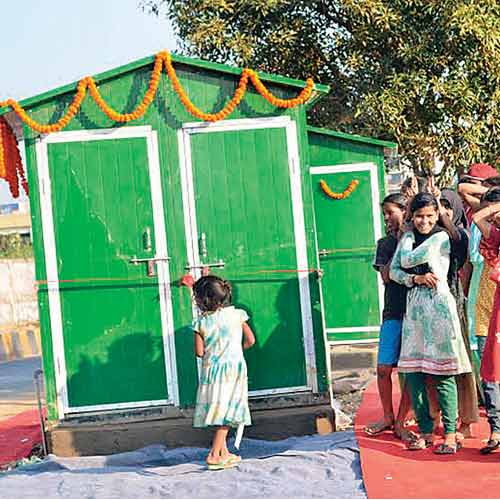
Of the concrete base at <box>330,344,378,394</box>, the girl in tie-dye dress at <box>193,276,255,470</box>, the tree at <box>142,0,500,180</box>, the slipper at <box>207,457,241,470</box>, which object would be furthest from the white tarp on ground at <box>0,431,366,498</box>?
the tree at <box>142,0,500,180</box>

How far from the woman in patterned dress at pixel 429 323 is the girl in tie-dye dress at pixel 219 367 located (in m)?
1.12

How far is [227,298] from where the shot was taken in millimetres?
6645

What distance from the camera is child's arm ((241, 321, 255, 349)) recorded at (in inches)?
263

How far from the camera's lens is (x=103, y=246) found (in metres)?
7.28

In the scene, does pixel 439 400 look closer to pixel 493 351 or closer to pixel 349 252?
pixel 493 351

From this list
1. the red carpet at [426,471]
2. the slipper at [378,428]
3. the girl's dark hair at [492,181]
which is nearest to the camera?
the red carpet at [426,471]

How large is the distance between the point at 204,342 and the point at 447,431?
67.3 inches

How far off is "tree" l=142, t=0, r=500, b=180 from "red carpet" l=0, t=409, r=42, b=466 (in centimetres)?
525

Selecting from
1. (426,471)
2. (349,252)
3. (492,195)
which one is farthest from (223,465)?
(349,252)

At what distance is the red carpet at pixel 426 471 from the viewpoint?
5.28 metres

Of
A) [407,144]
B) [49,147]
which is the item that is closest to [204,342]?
[49,147]

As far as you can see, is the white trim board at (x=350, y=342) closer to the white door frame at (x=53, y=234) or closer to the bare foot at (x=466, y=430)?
the white door frame at (x=53, y=234)

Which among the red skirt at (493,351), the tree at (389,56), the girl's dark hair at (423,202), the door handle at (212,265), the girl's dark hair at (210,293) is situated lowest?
the red skirt at (493,351)

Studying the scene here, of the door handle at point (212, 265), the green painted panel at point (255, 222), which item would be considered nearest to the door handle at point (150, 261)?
the door handle at point (212, 265)
